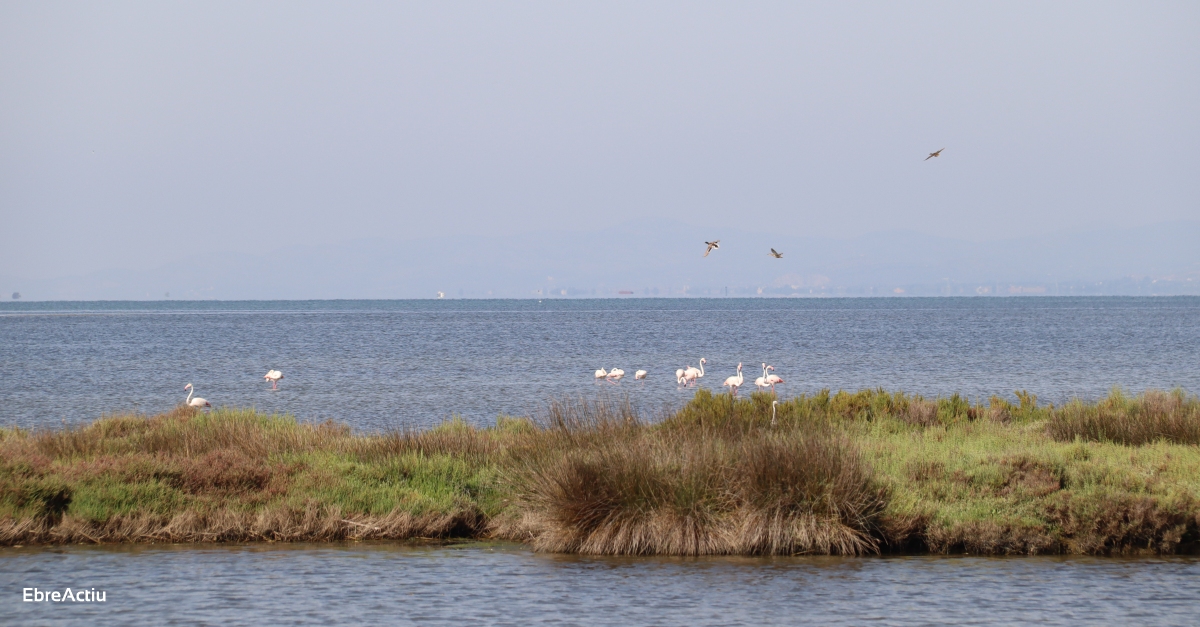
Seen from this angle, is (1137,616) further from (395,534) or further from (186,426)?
(186,426)

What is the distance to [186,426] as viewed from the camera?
1812 centimetres

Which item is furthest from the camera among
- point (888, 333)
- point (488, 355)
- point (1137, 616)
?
point (888, 333)

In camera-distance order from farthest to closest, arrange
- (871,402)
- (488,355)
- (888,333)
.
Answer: (888,333), (488,355), (871,402)

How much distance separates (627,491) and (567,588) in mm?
1755

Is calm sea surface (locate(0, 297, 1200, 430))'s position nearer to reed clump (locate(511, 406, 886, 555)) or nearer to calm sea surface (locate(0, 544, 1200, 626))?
reed clump (locate(511, 406, 886, 555))

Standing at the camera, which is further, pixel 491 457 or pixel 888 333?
pixel 888 333

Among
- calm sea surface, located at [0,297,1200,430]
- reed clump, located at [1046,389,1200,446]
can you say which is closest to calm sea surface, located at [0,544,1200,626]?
reed clump, located at [1046,389,1200,446]

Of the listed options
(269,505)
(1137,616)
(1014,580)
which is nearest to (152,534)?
(269,505)

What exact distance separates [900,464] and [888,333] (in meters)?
71.9

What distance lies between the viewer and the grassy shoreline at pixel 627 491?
43.8 ft

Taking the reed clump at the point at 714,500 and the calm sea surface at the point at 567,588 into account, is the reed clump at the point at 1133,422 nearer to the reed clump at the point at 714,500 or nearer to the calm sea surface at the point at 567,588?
the calm sea surface at the point at 567,588

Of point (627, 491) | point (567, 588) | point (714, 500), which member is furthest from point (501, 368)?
point (567, 588)

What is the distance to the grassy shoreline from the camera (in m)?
13.3

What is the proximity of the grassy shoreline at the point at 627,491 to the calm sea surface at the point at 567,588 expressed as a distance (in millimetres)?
370
